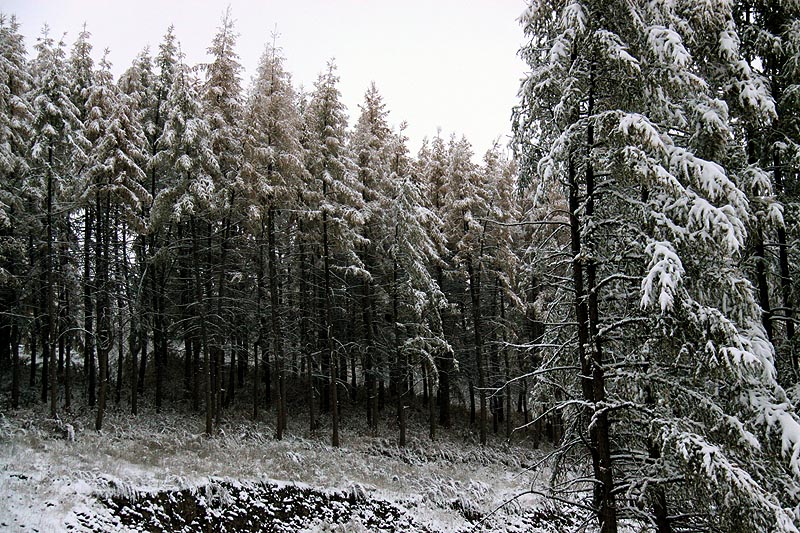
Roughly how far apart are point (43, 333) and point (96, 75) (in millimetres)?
11738

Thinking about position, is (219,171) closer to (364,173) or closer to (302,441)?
(364,173)

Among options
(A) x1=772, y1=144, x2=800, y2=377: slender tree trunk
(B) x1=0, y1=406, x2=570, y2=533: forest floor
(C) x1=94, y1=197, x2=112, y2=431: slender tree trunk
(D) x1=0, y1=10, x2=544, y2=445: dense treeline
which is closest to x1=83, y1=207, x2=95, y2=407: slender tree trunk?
(D) x1=0, y1=10, x2=544, y2=445: dense treeline

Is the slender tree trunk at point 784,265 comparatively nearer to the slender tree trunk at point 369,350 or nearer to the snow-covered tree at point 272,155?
the snow-covered tree at point 272,155

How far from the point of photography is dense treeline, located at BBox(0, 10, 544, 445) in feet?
64.3

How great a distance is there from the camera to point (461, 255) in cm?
2695

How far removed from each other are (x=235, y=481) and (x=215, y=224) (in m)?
12.7

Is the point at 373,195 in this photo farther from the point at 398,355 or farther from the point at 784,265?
the point at 784,265

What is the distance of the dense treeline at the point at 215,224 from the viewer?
771 inches

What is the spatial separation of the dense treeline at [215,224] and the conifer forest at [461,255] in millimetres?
157

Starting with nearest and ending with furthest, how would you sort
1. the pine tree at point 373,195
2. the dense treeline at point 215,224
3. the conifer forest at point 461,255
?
the conifer forest at point 461,255
the dense treeline at point 215,224
the pine tree at point 373,195

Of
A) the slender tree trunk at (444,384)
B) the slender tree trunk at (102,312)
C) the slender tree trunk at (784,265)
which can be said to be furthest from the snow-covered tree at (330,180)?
the slender tree trunk at (784,265)

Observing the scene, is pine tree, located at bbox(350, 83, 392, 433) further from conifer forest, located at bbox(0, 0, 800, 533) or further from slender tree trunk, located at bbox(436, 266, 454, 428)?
slender tree trunk, located at bbox(436, 266, 454, 428)

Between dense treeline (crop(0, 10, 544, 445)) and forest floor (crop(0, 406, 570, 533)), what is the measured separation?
143cm

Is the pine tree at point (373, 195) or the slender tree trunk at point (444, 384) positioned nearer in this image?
the pine tree at point (373, 195)
